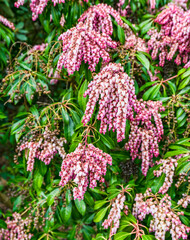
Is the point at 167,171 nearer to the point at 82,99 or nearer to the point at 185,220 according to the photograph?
the point at 185,220

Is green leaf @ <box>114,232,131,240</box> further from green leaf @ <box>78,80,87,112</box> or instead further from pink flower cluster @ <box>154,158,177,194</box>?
green leaf @ <box>78,80,87,112</box>

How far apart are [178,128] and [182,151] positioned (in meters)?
0.32

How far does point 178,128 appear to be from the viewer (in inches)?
76.7

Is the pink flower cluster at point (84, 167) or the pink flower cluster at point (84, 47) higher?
the pink flower cluster at point (84, 47)

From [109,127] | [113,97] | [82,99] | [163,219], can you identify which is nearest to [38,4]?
[82,99]

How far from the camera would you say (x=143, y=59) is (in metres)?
1.79

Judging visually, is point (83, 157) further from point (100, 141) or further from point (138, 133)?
point (138, 133)

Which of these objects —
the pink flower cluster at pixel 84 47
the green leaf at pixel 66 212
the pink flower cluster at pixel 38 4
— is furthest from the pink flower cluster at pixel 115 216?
the pink flower cluster at pixel 38 4

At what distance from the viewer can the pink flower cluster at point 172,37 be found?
1854 mm

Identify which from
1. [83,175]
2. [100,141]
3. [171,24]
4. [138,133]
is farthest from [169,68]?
[83,175]

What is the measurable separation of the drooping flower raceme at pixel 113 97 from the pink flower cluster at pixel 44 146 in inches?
16.9

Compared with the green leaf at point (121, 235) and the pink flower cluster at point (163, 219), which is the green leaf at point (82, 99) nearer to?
the pink flower cluster at point (163, 219)

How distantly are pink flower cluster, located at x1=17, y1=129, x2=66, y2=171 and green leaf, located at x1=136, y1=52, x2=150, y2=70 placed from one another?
0.86 m

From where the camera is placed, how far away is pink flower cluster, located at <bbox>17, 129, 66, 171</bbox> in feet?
5.39
